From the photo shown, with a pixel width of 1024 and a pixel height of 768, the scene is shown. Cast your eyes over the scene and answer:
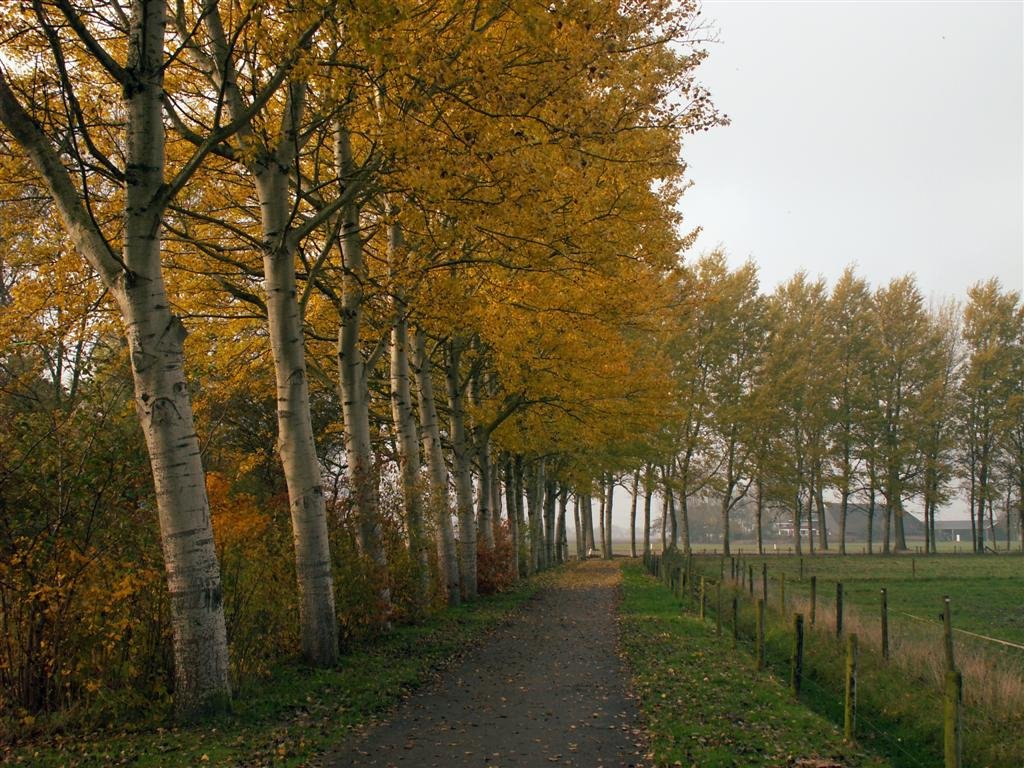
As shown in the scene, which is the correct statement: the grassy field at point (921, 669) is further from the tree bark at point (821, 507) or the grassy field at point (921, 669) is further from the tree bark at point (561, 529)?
the tree bark at point (821, 507)

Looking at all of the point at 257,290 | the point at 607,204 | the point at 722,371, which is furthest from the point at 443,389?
the point at 722,371

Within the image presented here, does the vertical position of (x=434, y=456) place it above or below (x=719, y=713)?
above

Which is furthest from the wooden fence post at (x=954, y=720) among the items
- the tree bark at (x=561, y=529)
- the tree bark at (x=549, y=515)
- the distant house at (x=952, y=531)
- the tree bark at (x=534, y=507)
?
the distant house at (x=952, y=531)

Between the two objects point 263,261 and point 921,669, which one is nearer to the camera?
point 921,669

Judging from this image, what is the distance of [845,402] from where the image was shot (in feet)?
159

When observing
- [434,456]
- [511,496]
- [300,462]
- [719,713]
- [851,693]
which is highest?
[300,462]

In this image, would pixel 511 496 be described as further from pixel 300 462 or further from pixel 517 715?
pixel 517 715

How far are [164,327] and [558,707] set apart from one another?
18.1 feet

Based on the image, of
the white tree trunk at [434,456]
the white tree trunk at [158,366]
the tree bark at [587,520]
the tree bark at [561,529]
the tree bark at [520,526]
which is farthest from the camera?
the tree bark at [587,520]

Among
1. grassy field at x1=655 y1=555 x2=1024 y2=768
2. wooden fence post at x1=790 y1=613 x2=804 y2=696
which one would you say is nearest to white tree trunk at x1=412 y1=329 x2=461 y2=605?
grassy field at x1=655 y1=555 x2=1024 y2=768

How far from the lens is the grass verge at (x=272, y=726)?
6.48 metres

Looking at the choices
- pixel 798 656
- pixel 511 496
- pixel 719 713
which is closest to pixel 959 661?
pixel 798 656

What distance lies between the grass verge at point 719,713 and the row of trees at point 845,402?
30155mm

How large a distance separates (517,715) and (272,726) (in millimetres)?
2465
